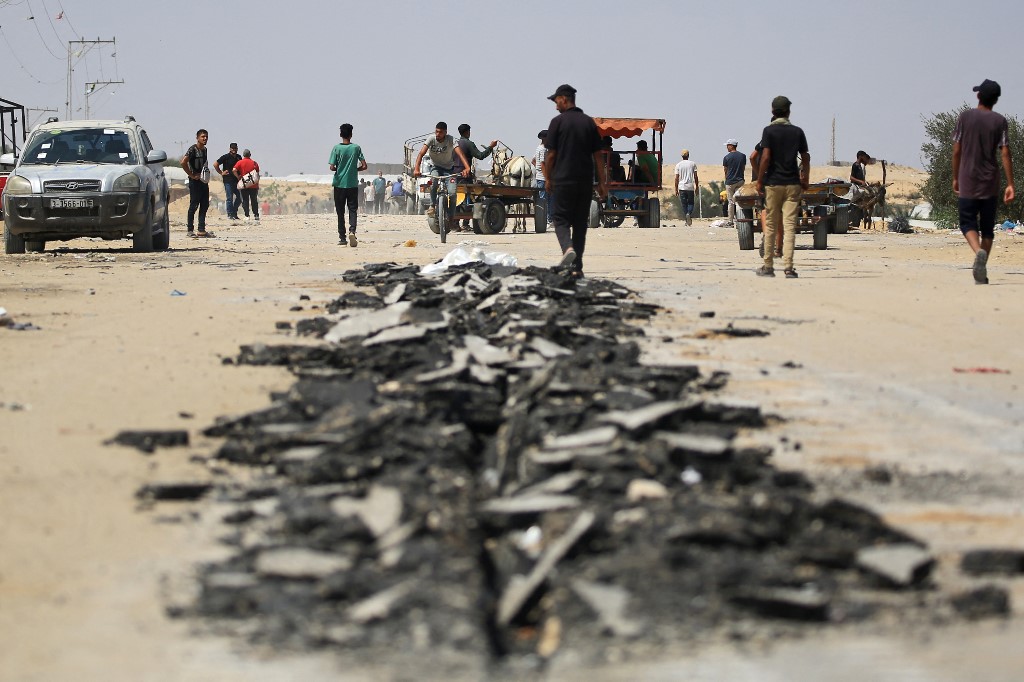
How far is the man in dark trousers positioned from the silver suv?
8.27 m

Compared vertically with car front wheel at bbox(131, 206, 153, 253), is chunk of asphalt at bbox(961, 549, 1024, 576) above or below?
below

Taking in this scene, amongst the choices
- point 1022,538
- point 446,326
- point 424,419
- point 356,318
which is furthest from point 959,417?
point 356,318

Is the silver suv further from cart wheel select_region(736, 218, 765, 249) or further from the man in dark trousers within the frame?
cart wheel select_region(736, 218, 765, 249)

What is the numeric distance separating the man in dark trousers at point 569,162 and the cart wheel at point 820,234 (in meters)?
8.65

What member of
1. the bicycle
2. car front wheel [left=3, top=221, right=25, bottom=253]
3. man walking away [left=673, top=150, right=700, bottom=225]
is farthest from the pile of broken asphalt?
man walking away [left=673, top=150, right=700, bottom=225]

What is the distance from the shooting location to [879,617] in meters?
3.26

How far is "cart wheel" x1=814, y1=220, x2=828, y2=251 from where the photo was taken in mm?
21062

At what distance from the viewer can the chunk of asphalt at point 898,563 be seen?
3.45 m

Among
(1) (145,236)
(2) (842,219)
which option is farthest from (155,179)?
(2) (842,219)

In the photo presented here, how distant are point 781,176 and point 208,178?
1467 cm

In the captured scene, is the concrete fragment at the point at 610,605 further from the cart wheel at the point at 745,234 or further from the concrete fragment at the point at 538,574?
the cart wheel at the point at 745,234

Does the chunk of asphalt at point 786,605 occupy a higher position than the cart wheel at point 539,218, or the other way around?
the cart wheel at point 539,218

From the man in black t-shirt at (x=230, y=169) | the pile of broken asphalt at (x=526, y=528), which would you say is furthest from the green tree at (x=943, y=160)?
the pile of broken asphalt at (x=526, y=528)

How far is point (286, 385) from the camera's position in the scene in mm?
6523
